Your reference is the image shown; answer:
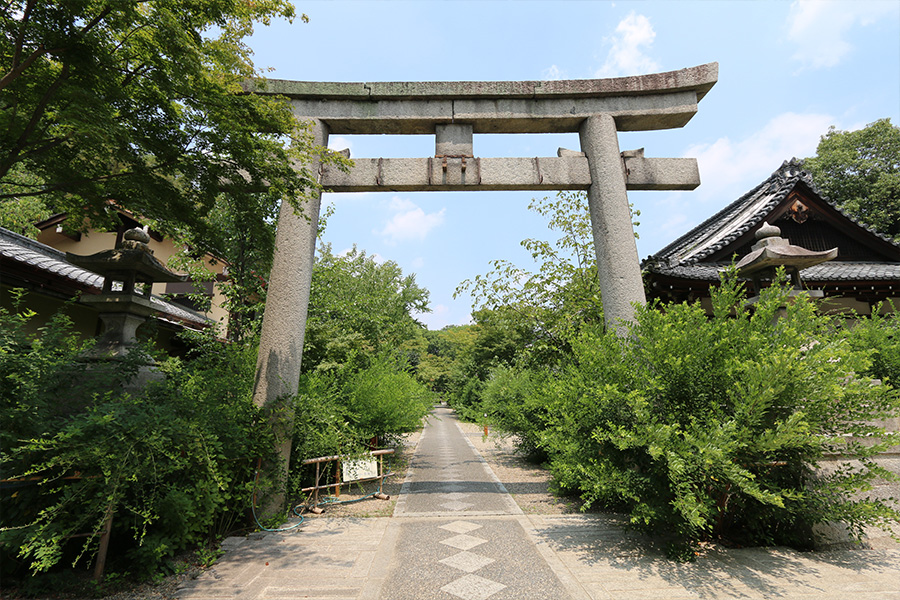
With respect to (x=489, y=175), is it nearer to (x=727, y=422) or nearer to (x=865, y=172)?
(x=727, y=422)

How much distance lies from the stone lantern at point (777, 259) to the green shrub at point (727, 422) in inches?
48.5

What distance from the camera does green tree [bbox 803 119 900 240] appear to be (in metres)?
19.5

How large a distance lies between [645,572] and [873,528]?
285 centimetres

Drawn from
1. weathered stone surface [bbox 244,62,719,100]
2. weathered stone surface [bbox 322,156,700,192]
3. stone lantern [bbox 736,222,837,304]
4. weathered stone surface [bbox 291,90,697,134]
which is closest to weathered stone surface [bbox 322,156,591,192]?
weathered stone surface [bbox 322,156,700,192]

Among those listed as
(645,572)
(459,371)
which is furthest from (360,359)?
(459,371)

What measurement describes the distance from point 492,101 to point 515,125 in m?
0.52

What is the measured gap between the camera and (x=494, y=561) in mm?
3822

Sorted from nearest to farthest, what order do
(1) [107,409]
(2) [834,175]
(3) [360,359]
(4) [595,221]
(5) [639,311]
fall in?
(1) [107,409] < (5) [639,311] < (4) [595,221] < (3) [360,359] < (2) [834,175]

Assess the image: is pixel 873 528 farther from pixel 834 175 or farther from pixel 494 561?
pixel 834 175

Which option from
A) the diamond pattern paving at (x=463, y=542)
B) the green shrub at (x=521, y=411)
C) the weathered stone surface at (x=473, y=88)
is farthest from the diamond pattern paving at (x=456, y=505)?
the weathered stone surface at (x=473, y=88)

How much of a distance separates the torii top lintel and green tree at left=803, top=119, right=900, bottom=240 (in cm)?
2159

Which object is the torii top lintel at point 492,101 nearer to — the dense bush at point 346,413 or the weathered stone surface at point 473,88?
the weathered stone surface at point 473,88

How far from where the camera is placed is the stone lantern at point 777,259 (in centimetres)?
520

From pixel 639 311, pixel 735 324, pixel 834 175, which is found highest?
pixel 834 175
